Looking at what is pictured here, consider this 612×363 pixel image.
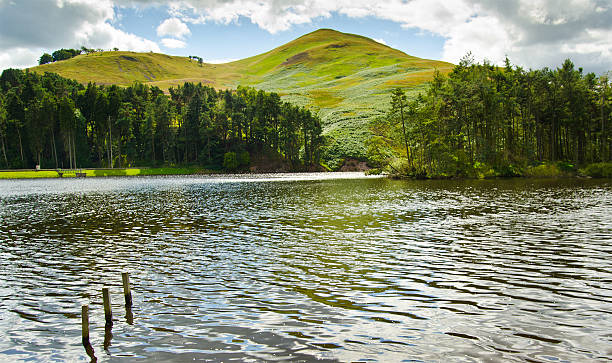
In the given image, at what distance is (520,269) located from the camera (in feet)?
57.9

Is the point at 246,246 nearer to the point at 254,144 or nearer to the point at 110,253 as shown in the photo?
the point at 110,253

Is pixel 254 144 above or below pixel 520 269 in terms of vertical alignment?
above

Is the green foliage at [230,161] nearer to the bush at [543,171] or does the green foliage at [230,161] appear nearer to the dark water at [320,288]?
the bush at [543,171]

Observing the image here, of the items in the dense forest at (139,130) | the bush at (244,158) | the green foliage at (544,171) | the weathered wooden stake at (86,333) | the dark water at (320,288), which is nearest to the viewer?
the weathered wooden stake at (86,333)

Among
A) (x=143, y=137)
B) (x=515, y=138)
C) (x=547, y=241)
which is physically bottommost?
(x=547, y=241)

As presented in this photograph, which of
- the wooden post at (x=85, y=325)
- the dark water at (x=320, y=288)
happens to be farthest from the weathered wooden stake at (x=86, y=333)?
the dark water at (x=320, y=288)

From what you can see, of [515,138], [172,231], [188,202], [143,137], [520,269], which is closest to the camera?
[520,269]

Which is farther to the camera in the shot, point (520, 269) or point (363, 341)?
point (520, 269)

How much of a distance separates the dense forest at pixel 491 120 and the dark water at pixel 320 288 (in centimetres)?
5184

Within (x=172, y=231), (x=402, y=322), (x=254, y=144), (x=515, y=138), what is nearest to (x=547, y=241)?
(x=402, y=322)

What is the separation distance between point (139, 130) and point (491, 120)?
11825 cm

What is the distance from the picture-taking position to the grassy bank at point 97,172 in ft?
393

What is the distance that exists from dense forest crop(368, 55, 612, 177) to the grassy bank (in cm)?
7281

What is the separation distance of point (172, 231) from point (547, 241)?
23983 millimetres
